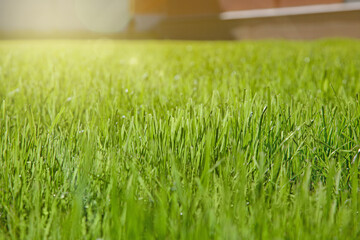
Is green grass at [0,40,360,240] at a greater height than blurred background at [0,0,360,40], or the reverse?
blurred background at [0,0,360,40]

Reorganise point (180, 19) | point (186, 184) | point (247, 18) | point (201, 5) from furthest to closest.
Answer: point (180, 19), point (201, 5), point (247, 18), point (186, 184)

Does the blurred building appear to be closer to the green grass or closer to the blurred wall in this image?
the blurred wall

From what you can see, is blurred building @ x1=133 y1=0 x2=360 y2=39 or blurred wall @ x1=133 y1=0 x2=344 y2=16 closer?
blurred building @ x1=133 y1=0 x2=360 y2=39

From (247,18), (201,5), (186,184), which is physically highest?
(201,5)

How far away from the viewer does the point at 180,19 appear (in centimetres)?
1592

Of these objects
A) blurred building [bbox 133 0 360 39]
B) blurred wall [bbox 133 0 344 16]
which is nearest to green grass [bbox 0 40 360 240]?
blurred building [bbox 133 0 360 39]

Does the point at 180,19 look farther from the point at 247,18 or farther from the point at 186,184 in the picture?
the point at 186,184

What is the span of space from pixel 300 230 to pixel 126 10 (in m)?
18.8

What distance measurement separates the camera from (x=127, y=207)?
0.78 meters

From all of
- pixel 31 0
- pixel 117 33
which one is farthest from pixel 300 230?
pixel 31 0

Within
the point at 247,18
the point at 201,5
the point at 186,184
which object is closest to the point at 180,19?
the point at 201,5

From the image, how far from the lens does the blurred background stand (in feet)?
42.1

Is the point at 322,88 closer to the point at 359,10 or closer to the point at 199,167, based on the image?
the point at 199,167

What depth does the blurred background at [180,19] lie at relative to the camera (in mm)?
12844
